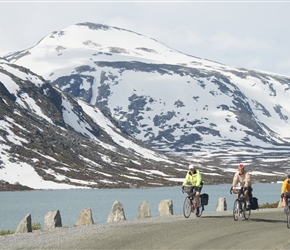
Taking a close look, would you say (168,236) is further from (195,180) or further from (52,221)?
(52,221)

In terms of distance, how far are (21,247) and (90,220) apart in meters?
11.8

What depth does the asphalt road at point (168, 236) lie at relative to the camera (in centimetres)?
2750

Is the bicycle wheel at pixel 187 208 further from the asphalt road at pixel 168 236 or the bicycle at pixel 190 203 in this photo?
the asphalt road at pixel 168 236

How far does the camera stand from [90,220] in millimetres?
39844

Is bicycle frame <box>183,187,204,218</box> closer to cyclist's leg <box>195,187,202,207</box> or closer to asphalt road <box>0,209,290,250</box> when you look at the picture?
cyclist's leg <box>195,187,202,207</box>

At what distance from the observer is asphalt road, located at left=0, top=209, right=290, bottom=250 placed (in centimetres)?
2750

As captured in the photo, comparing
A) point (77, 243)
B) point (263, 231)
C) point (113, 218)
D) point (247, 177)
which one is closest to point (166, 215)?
point (113, 218)

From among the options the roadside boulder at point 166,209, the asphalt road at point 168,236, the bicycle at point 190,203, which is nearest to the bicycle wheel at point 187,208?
the bicycle at point 190,203

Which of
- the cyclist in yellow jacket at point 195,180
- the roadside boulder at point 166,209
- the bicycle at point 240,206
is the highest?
the cyclist in yellow jacket at point 195,180

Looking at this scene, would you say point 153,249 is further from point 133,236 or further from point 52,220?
point 52,220

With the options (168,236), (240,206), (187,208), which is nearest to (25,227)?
(168,236)

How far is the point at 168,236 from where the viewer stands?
98.6ft

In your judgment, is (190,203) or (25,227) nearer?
(25,227)

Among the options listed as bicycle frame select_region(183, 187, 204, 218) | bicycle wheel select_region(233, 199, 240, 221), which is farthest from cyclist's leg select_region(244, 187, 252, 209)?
bicycle frame select_region(183, 187, 204, 218)
